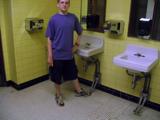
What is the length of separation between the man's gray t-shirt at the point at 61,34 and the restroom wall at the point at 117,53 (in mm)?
563

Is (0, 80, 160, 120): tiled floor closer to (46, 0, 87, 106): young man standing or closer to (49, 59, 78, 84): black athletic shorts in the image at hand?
(46, 0, 87, 106): young man standing

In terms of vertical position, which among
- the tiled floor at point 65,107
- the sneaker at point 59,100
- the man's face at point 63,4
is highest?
the man's face at point 63,4

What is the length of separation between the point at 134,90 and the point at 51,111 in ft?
3.77

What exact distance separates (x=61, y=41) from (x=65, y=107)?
2.85 feet

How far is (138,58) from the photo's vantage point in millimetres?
2424

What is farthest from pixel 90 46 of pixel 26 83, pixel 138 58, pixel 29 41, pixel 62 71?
pixel 26 83

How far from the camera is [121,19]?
2580mm

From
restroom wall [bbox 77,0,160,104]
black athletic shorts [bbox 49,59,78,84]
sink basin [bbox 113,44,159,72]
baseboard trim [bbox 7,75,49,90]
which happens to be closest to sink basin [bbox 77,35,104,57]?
restroom wall [bbox 77,0,160,104]

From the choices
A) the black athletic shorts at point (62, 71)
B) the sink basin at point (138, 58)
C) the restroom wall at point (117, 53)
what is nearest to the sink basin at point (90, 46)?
the restroom wall at point (117, 53)

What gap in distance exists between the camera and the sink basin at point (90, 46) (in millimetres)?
2643

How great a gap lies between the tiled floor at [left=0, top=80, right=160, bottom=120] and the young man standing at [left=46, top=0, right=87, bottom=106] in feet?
0.63

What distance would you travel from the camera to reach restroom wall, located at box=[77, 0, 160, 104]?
248 cm

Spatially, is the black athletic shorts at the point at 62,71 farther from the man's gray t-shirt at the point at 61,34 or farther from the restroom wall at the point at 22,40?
the restroom wall at the point at 22,40

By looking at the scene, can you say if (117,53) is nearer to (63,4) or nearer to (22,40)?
(63,4)
